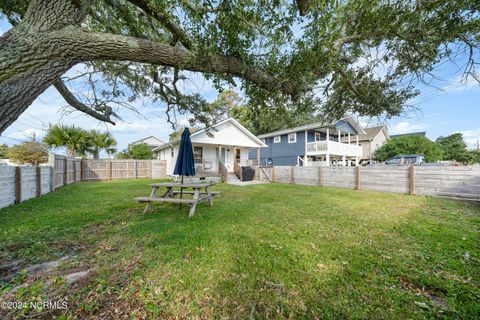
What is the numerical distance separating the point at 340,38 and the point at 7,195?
9826 millimetres

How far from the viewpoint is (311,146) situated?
1955 centimetres

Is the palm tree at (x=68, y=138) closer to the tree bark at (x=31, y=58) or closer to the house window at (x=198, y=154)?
the house window at (x=198, y=154)

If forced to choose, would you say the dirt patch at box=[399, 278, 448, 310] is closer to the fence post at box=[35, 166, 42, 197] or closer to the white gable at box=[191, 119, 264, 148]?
the fence post at box=[35, 166, 42, 197]

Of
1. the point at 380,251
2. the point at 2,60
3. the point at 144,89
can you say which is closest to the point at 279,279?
the point at 380,251

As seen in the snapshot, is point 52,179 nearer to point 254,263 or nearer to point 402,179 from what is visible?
point 254,263

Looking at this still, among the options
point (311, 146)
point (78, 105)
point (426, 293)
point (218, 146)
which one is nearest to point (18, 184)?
point (78, 105)

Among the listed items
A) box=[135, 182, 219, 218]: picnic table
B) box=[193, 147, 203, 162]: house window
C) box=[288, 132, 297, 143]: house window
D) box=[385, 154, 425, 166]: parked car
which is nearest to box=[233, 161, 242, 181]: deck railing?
box=[193, 147, 203, 162]: house window

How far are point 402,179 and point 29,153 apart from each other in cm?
2814

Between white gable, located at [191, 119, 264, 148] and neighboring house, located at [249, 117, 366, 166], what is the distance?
177 inches

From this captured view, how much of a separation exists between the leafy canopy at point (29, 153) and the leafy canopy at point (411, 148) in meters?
34.3

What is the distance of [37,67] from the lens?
1.84 metres

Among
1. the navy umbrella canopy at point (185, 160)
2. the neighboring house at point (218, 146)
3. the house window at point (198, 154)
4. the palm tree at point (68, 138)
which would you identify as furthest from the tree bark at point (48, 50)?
the palm tree at point (68, 138)

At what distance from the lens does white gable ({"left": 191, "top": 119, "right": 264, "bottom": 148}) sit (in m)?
15.1

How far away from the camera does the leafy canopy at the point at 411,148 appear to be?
829 inches
